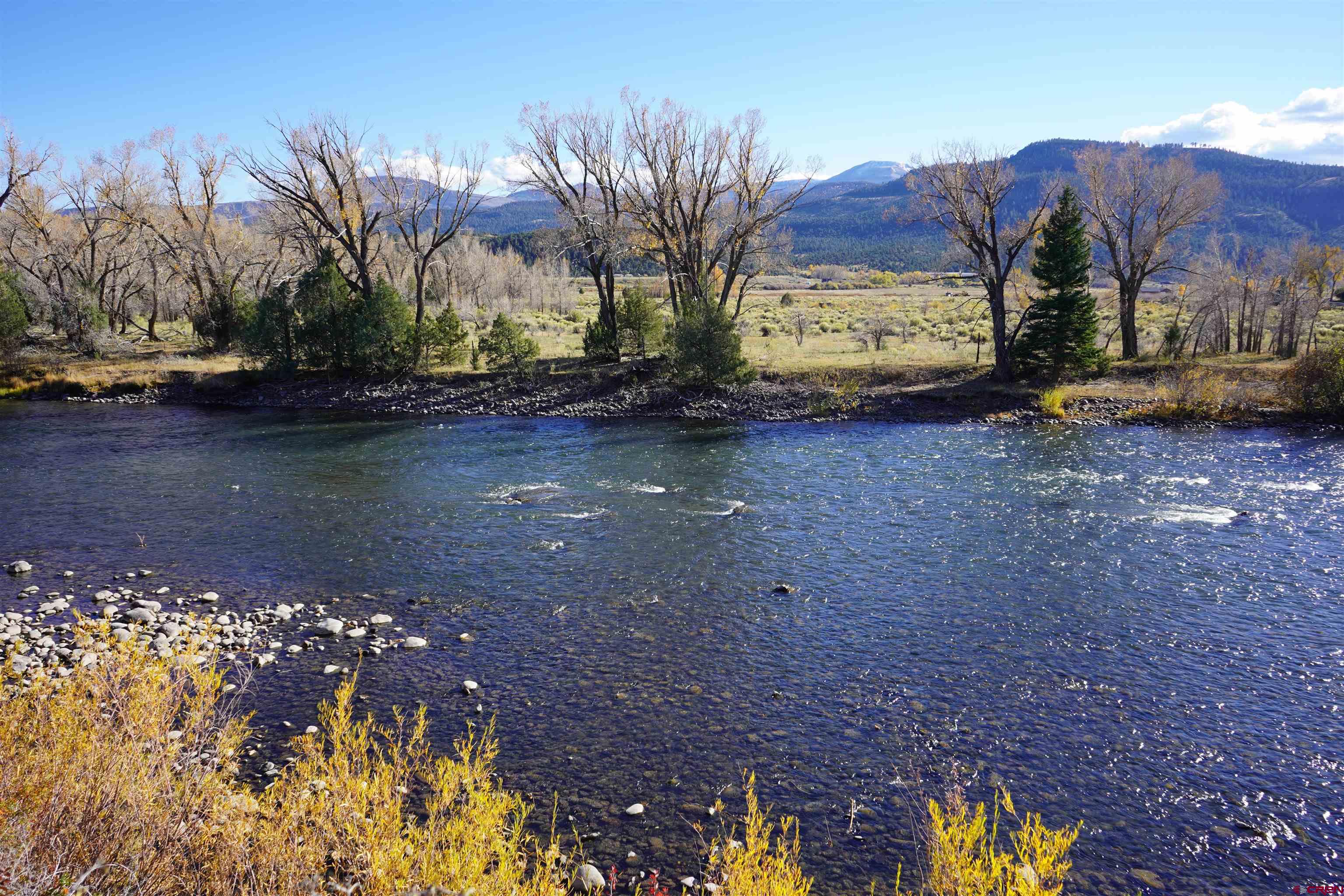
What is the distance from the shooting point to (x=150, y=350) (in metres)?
47.7

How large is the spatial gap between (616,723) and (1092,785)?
5.36 m

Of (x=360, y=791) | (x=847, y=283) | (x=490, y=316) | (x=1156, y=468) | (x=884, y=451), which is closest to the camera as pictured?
(x=360, y=791)

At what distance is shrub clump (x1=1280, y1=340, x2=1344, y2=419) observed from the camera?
2691cm

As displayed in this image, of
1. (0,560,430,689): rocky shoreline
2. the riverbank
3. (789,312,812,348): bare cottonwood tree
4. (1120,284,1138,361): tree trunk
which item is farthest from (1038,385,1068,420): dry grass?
(0,560,430,689): rocky shoreline

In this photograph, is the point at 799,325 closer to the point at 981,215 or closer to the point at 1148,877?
the point at 981,215

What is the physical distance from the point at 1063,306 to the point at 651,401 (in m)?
17.3

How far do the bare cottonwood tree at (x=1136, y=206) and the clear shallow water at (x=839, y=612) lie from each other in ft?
40.1

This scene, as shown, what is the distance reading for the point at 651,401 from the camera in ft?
113

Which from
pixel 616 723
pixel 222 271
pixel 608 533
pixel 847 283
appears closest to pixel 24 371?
pixel 222 271

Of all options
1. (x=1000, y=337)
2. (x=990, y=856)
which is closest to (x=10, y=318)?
Answer: (x=1000, y=337)

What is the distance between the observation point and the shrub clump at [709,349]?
33531 mm

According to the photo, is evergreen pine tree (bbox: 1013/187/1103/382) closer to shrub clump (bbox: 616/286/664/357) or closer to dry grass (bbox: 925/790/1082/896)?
shrub clump (bbox: 616/286/664/357)

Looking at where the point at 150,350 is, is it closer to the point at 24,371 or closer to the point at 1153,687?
the point at 24,371

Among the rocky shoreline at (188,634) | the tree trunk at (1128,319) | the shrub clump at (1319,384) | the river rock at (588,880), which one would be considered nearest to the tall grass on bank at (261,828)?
the river rock at (588,880)
